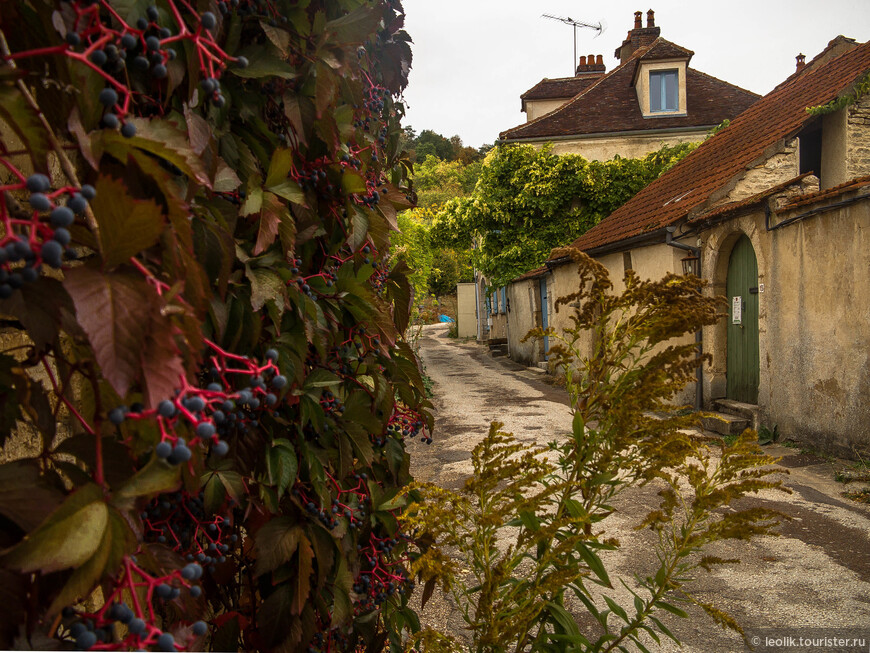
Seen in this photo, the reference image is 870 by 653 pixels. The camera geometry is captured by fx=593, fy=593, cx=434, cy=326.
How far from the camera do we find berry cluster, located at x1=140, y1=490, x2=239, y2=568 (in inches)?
43.6

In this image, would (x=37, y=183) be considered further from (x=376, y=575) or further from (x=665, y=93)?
(x=665, y=93)

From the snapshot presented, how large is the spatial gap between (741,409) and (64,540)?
361 inches

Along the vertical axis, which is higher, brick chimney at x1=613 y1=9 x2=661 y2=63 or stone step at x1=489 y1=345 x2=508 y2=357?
brick chimney at x1=613 y1=9 x2=661 y2=63

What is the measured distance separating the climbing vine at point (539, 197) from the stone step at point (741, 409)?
949cm

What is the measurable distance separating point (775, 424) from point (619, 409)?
24.5ft

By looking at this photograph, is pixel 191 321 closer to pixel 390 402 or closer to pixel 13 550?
pixel 13 550

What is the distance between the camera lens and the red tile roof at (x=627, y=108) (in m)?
19.4

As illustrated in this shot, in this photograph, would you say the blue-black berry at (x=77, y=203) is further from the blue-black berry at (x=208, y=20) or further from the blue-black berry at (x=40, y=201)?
the blue-black berry at (x=208, y=20)

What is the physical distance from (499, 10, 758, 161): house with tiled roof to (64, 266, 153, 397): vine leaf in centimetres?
1962

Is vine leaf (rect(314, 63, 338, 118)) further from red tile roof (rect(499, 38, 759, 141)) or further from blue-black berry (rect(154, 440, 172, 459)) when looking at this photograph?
red tile roof (rect(499, 38, 759, 141))

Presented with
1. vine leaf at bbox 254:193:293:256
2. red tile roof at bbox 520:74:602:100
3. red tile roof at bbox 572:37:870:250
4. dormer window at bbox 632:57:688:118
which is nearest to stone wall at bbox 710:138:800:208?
red tile roof at bbox 572:37:870:250

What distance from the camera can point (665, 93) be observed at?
19.6 meters

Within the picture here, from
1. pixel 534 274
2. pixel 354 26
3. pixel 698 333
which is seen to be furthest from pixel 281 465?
pixel 534 274

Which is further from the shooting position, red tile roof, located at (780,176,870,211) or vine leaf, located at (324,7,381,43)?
red tile roof, located at (780,176,870,211)
